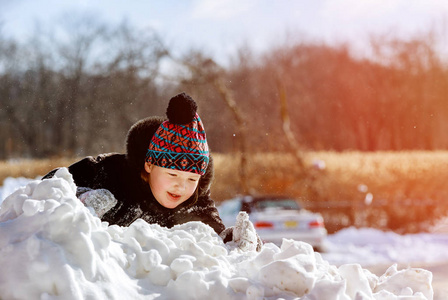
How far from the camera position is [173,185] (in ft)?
12.3

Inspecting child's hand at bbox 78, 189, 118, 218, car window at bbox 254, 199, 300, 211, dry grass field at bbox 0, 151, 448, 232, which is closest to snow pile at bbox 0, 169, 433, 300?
child's hand at bbox 78, 189, 118, 218

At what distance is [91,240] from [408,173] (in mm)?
22120

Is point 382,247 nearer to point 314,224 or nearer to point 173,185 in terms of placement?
point 314,224

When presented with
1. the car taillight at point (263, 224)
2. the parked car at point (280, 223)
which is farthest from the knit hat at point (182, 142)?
the car taillight at point (263, 224)

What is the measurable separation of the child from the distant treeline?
54.9 ft

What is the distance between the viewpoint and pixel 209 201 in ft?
13.4

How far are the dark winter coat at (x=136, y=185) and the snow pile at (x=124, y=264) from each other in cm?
123

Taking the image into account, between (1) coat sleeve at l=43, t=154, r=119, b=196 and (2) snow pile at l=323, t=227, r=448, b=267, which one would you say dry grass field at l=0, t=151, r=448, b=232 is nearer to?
(2) snow pile at l=323, t=227, r=448, b=267

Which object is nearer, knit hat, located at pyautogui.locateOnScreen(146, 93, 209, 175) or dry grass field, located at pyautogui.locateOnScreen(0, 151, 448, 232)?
knit hat, located at pyautogui.locateOnScreen(146, 93, 209, 175)

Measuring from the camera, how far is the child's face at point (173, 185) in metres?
3.73

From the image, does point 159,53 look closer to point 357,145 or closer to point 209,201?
point 209,201

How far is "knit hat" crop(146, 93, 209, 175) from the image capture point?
11.9ft

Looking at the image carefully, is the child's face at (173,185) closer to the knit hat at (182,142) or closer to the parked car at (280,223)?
the knit hat at (182,142)

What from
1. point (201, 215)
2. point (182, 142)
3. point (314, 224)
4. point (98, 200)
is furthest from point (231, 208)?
point (98, 200)
